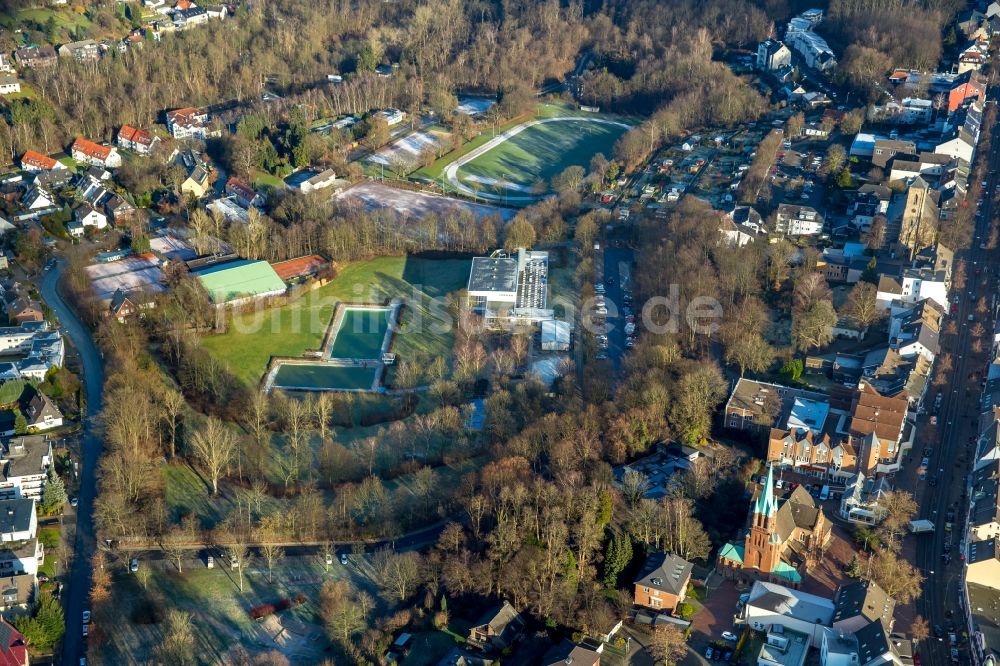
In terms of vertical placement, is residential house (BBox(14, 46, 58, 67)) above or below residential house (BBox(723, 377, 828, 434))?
above

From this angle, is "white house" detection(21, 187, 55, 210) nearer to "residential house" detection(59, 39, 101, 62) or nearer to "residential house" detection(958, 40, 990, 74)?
"residential house" detection(59, 39, 101, 62)

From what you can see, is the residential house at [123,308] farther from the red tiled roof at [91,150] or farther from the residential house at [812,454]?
the residential house at [812,454]

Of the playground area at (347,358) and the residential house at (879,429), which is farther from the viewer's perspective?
the playground area at (347,358)

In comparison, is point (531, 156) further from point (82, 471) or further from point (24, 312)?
point (82, 471)

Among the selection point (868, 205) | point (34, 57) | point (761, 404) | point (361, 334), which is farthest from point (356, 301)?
point (34, 57)

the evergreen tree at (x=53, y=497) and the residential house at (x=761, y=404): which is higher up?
the residential house at (x=761, y=404)

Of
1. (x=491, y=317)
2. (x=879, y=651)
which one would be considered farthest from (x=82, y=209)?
(x=879, y=651)

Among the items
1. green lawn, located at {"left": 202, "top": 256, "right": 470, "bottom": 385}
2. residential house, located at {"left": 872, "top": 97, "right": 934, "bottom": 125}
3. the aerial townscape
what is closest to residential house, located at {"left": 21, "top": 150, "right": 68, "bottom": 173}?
the aerial townscape

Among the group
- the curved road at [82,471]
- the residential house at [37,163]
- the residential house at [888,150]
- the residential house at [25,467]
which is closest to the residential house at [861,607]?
the curved road at [82,471]
